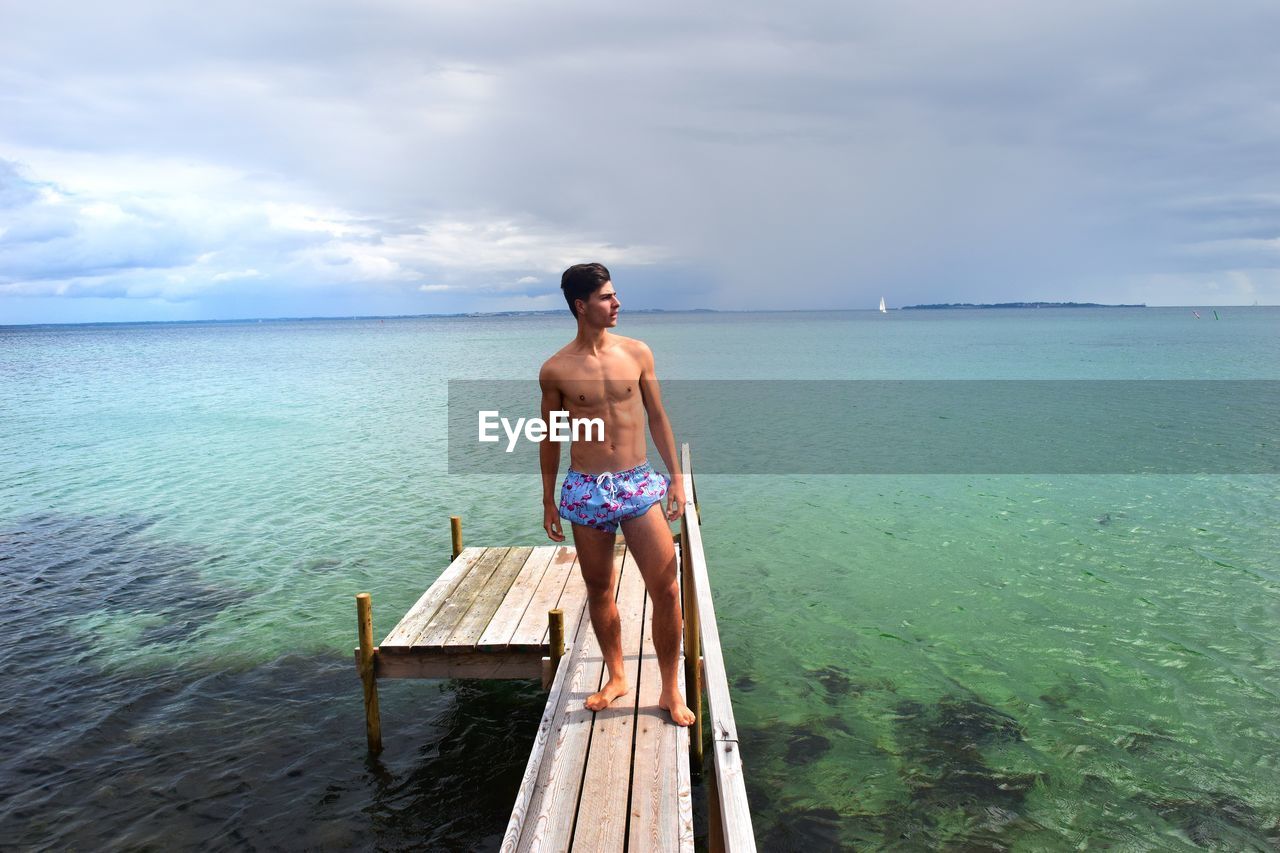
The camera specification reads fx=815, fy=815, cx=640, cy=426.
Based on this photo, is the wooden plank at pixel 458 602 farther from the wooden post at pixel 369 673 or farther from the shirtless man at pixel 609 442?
the shirtless man at pixel 609 442

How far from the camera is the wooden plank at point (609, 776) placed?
406 centimetres

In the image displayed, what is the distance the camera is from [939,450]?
23.2 meters

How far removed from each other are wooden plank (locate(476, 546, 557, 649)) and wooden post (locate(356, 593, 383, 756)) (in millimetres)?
950

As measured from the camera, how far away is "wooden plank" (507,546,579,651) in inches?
273

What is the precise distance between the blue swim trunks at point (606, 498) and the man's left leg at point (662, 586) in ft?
0.25

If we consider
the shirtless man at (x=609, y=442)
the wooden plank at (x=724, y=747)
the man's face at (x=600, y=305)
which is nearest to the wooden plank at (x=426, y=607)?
the shirtless man at (x=609, y=442)

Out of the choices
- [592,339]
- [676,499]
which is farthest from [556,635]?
[592,339]

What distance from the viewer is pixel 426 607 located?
773 centimetres

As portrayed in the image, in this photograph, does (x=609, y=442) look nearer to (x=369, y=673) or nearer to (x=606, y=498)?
(x=606, y=498)

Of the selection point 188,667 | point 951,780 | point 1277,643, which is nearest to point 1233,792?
point 951,780

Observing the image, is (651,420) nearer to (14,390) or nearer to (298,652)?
(298,652)

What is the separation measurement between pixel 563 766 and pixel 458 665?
8.64 ft

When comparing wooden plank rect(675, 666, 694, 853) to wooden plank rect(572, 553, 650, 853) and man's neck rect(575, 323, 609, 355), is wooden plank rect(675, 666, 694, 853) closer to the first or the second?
wooden plank rect(572, 553, 650, 853)

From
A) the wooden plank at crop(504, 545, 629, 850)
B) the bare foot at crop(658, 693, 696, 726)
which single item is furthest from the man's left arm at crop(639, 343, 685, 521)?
the wooden plank at crop(504, 545, 629, 850)
